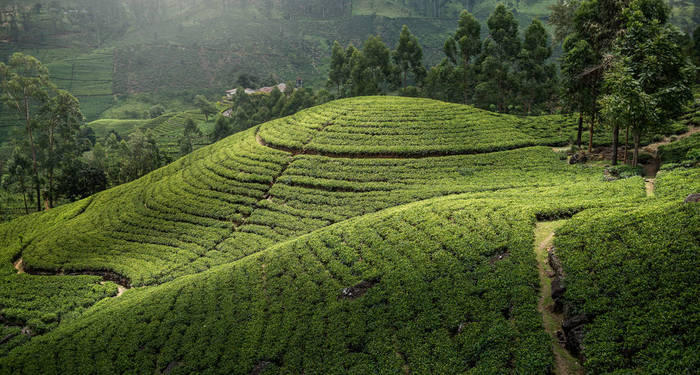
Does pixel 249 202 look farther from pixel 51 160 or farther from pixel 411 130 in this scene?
pixel 51 160

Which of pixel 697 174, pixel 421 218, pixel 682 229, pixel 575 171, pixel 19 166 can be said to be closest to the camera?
pixel 682 229

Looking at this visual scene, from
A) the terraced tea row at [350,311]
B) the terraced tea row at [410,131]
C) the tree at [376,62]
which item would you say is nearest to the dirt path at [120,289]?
the terraced tea row at [350,311]

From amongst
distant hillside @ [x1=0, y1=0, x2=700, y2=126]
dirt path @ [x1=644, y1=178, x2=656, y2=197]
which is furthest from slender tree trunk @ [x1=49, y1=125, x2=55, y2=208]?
distant hillside @ [x1=0, y1=0, x2=700, y2=126]

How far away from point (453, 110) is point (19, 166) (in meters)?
54.3

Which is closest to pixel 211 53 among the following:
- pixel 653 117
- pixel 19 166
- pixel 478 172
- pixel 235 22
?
pixel 235 22

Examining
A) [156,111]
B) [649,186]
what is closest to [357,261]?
[649,186]

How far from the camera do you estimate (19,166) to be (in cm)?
5012

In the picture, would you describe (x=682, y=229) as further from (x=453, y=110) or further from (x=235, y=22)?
(x=235, y=22)

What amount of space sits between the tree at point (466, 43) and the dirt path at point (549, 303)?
39094 mm

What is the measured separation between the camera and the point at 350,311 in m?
17.0

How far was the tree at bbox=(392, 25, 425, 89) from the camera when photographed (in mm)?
58281

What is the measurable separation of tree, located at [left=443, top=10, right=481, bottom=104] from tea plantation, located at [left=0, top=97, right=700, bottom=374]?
17.5 m

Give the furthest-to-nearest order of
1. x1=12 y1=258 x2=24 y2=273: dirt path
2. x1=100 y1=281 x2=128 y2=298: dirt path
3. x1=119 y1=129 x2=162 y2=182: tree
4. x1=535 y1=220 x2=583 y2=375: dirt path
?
x1=119 y1=129 x2=162 y2=182: tree
x1=12 y1=258 x2=24 y2=273: dirt path
x1=100 y1=281 x2=128 y2=298: dirt path
x1=535 y1=220 x2=583 y2=375: dirt path

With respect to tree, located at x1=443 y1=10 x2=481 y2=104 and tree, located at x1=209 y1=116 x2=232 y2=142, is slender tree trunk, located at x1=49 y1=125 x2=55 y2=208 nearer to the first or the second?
tree, located at x1=209 y1=116 x2=232 y2=142
